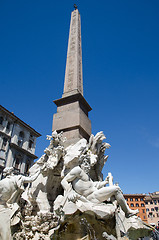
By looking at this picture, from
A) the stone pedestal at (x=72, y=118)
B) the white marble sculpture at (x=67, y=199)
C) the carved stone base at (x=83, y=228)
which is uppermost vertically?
the stone pedestal at (x=72, y=118)

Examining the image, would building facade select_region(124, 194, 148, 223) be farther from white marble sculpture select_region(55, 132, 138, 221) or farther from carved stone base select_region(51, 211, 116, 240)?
carved stone base select_region(51, 211, 116, 240)

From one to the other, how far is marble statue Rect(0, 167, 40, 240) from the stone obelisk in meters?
2.00

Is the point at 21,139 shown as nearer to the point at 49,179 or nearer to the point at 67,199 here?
the point at 49,179

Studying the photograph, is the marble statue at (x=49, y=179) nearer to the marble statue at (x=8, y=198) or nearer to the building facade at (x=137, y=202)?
the marble statue at (x=8, y=198)

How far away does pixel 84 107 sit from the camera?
7.50m

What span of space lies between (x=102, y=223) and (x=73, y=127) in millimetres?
3372

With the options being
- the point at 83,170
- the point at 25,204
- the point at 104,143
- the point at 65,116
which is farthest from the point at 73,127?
the point at 25,204

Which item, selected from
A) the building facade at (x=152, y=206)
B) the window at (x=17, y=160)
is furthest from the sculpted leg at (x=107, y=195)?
the building facade at (x=152, y=206)

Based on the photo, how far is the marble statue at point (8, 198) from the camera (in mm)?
4004

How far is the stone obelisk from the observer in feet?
21.1

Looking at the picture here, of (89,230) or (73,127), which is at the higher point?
(73,127)

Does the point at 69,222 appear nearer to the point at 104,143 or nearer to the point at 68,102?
the point at 104,143

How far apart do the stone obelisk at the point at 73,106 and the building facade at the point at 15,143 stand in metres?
14.8

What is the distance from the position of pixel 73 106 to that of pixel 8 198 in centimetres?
382
